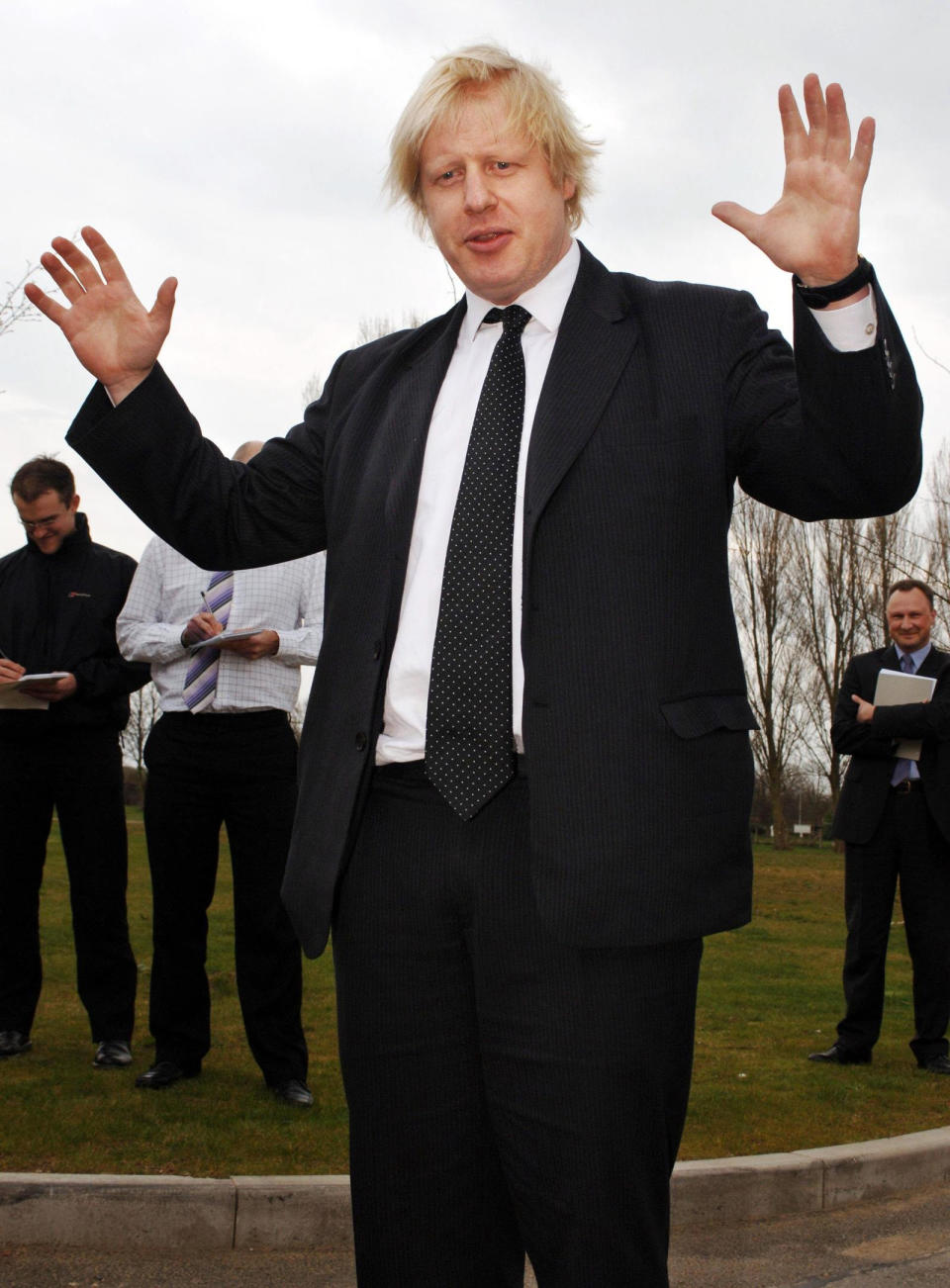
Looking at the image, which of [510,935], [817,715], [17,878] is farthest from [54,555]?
[817,715]

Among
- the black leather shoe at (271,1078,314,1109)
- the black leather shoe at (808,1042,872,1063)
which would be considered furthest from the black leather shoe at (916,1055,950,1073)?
the black leather shoe at (271,1078,314,1109)

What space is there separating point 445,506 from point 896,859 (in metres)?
5.43

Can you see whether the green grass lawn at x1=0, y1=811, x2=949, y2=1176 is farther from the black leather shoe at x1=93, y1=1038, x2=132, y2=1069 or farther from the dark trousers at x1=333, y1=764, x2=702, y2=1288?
the dark trousers at x1=333, y1=764, x2=702, y2=1288

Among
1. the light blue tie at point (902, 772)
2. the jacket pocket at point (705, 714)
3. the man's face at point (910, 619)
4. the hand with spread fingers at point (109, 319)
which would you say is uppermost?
the hand with spread fingers at point (109, 319)

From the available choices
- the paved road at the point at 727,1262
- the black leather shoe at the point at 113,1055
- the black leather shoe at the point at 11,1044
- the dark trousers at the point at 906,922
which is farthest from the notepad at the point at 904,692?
the black leather shoe at the point at 11,1044

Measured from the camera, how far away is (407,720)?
7.76 ft

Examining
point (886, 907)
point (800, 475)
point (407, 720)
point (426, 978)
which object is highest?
point (800, 475)

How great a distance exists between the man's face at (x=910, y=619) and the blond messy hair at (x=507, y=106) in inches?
214

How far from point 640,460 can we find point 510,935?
0.76 meters

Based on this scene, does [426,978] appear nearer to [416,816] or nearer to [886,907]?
[416,816]

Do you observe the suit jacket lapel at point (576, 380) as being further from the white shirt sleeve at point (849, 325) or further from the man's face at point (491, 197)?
the white shirt sleeve at point (849, 325)

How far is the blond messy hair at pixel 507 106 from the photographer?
2.42 m

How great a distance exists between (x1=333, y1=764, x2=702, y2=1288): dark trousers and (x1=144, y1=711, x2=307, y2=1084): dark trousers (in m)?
3.23

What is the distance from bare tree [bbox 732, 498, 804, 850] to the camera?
32438 millimetres
